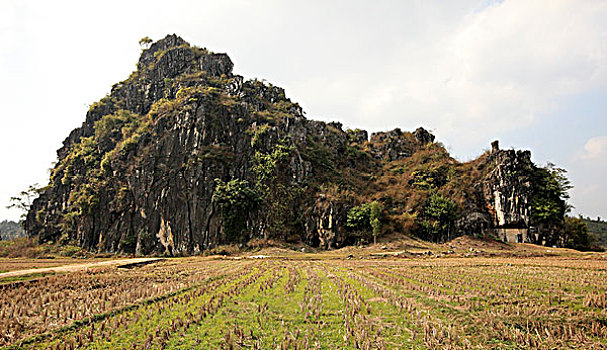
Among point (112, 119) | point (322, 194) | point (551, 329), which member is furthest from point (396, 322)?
point (112, 119)

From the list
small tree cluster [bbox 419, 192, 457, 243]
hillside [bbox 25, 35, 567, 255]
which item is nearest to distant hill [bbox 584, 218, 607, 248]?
hillside [bbox 25, 35, 567, 255]

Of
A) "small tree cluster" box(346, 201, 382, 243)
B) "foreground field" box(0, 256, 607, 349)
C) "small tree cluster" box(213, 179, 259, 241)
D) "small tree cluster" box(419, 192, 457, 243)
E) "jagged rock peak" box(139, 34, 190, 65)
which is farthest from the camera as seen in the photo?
"jagged rock peak" box(139, 34, 190, 65)

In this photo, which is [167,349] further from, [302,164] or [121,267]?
[302,164]

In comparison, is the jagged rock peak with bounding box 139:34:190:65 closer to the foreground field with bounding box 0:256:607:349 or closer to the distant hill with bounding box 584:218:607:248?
the foreground field with bounding box 0:256:607:349

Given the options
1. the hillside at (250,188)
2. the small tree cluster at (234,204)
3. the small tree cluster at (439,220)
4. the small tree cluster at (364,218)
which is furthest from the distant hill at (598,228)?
the small tree cluster at (234,204)

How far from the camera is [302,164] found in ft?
182

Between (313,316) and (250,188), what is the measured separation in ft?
145

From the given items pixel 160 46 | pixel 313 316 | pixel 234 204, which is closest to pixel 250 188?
pixel 234 204

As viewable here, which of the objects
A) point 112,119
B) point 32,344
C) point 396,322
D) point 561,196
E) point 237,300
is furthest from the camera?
point 112,119

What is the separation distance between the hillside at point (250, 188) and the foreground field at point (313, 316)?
109ft

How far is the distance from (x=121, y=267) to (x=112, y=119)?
54163mm

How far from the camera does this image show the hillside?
48469 mm

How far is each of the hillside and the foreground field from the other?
1313 inches

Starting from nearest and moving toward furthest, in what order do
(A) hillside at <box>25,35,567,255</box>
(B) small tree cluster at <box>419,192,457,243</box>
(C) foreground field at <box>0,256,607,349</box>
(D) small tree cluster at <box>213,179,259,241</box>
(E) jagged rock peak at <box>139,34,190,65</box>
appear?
1. (C) foreground field at <box>0,256,607,349</box>
2. (B) small tree cluster at <box>419,192,457,243</box>
3. (A) hillside at <box>25,35,567,255</box>
4. (D) small tree cluster at <box>213,179,259,241</box>
5. (E) jagged rock peak at <box>139,34,190,65</box>
